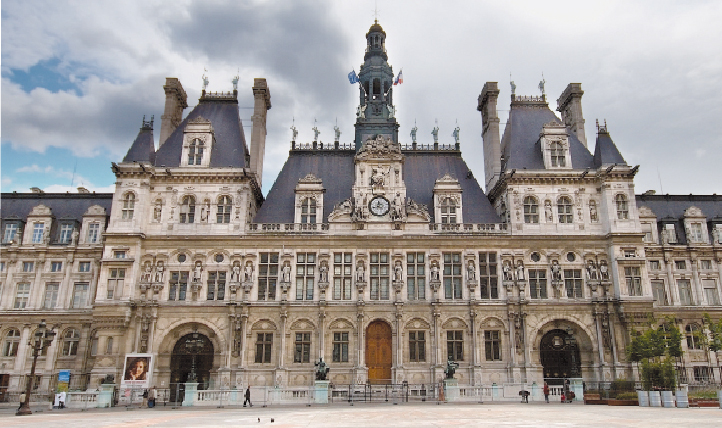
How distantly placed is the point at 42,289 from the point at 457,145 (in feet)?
127

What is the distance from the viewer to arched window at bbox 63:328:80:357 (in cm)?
4644

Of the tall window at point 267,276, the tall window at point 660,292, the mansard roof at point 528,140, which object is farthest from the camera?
the tall window at point 660,292

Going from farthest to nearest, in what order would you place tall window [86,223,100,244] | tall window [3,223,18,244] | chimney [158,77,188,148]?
chimney [158,77,188,148] < tall window [3,223,18,244] < tall window [86,223,100,244]

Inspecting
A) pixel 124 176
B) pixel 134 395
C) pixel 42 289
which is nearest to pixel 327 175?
pixel 124 176

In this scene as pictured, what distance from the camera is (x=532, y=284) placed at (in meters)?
43.0

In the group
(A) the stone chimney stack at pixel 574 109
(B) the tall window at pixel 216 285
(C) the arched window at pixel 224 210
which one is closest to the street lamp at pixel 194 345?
(B) the tall window at pixel 216 285

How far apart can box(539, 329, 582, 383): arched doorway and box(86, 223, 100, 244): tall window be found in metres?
38.4

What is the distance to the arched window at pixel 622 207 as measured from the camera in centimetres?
4422

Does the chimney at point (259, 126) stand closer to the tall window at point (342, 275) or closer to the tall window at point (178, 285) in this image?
the tall window at point (178, 285)

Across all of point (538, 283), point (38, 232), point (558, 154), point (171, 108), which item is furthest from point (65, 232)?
point (558, 154)

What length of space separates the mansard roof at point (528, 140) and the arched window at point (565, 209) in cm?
327

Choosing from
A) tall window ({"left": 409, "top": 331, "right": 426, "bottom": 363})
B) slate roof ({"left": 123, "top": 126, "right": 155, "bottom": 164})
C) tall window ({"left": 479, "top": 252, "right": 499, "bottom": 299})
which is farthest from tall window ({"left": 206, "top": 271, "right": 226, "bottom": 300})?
tall window ({"left": 479, "top": 252, "right": 499, "bottom": 299})

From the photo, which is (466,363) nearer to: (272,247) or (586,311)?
(586,311)

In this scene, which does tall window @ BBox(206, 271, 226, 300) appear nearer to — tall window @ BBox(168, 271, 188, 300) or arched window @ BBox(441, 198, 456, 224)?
tall window @ BBox(168, 271, 188, 300)
